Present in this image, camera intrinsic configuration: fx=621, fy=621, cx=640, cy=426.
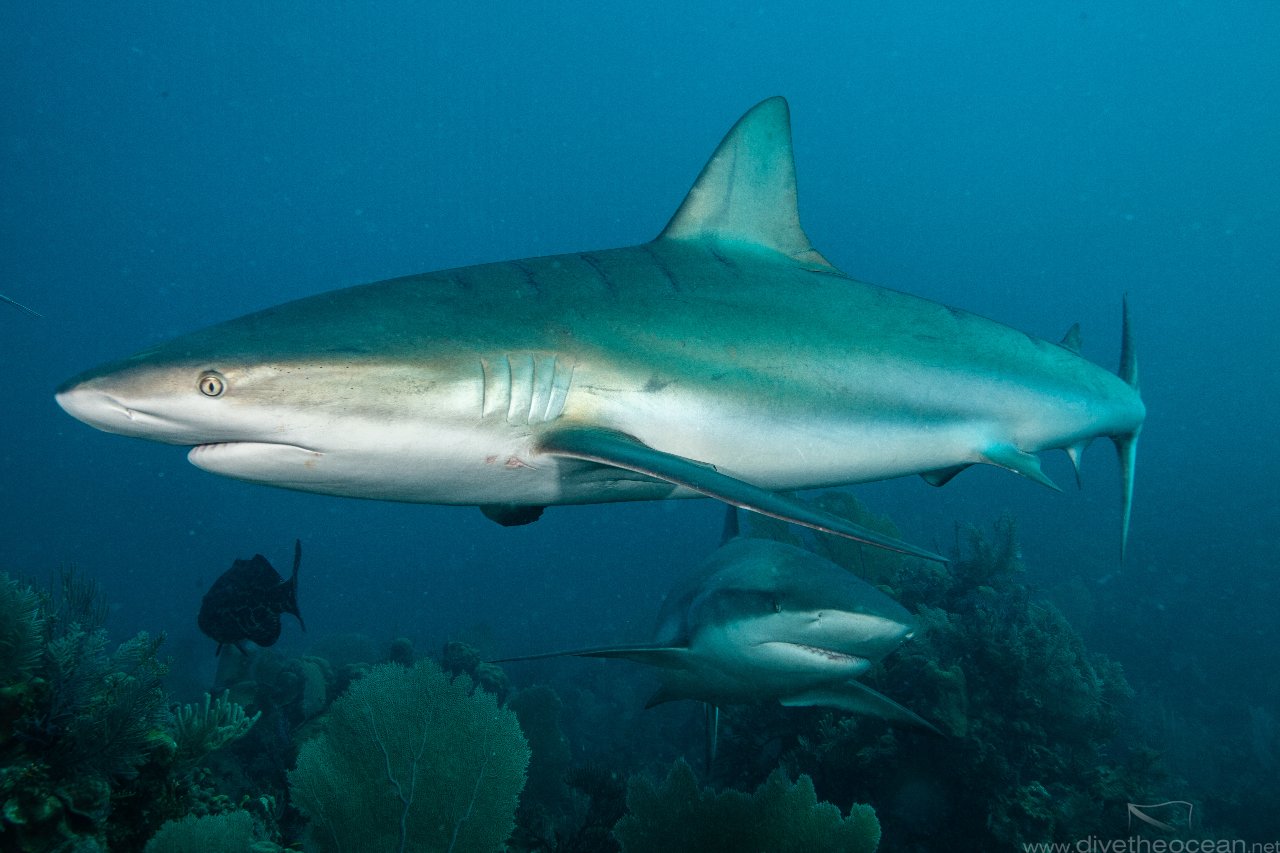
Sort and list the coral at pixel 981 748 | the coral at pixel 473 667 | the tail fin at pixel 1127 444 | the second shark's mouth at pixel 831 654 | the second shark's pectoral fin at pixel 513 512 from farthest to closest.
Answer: the coral at pixel 473 667, the tail fin at pixel 1127 444, the coral at pixel 981 748, the second shark's mouth at pixel 831 654, the second shark's pectoral fin at pixel 513 512

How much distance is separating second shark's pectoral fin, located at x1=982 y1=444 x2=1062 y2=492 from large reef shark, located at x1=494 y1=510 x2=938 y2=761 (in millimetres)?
1129

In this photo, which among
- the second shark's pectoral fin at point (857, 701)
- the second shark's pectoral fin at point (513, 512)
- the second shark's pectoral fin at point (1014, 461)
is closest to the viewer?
the second shark's pectoral fin at point (513, 512)

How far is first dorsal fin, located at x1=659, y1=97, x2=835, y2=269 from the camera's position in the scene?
3771mm

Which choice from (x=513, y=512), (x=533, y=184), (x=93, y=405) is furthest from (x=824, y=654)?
(x=533, y=184)

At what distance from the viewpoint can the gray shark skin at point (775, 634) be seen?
355 centimetres

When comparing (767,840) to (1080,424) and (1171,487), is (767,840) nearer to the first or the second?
(1080,424)

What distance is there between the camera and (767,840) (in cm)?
256

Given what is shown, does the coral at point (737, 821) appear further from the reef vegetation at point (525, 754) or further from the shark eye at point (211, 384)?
the shark eye at point (211, 384)

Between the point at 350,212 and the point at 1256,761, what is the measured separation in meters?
172

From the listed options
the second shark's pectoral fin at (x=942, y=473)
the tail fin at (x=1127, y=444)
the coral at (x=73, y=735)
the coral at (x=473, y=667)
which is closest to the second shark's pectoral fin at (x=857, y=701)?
the second shark's pectoral fin at (x=942, y=473)

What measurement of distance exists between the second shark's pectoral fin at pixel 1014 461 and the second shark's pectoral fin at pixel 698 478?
7.66 ft

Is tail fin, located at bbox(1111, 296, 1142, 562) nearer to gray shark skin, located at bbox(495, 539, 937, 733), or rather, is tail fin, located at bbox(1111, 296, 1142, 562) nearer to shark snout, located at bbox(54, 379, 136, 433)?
gray shark skin, located at bbox(495, 539, 937, 733)

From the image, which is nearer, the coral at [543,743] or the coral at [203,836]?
the coral at [203,836]

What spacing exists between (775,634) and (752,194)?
2696 millimetres
